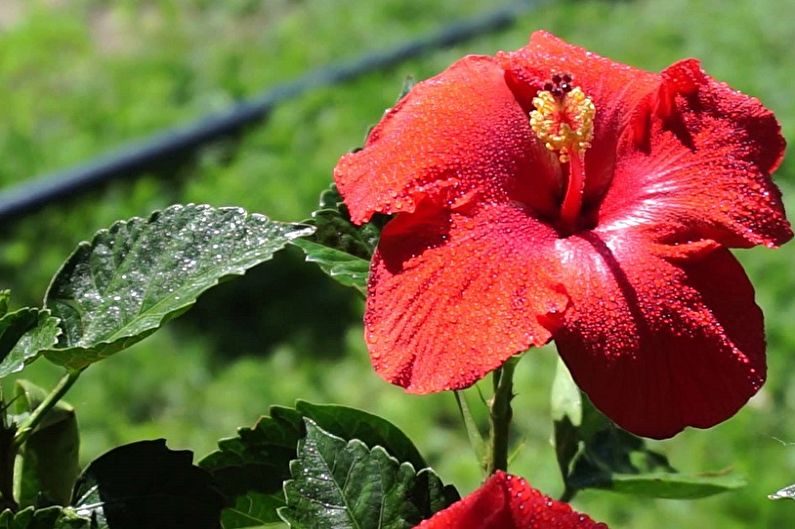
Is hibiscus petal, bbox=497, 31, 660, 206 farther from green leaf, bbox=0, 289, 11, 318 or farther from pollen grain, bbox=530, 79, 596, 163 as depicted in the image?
green leaf, bbox=0, 289, 11, 318

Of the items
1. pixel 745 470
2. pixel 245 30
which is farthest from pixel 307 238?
pixel 245 30

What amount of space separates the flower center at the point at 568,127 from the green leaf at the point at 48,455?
42cm

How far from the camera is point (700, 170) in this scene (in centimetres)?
86

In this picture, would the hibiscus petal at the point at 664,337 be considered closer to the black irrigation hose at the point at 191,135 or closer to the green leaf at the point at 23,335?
the green leaf at the point at 23,335

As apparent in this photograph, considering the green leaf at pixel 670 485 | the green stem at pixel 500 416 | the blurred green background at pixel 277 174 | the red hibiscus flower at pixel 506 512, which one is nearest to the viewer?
the red hibiscus flower at pixel 506 512

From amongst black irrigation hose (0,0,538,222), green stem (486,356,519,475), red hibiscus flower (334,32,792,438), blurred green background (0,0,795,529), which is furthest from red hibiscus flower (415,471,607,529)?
black irrigation hose (0,0,538,222)

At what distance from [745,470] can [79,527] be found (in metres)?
2.03

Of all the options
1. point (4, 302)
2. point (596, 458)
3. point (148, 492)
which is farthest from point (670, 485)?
point (4, 302)

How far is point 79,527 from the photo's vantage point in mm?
726

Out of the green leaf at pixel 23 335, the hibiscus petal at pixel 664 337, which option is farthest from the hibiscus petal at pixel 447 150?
the green leaf at pixel 23 335

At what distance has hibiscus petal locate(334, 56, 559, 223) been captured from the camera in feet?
2.71

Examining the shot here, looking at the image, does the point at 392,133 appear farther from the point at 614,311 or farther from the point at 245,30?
the point at 245,30

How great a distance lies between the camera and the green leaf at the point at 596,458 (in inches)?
40.0

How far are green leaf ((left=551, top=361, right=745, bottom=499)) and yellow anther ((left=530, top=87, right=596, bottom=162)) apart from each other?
0.75 feet
